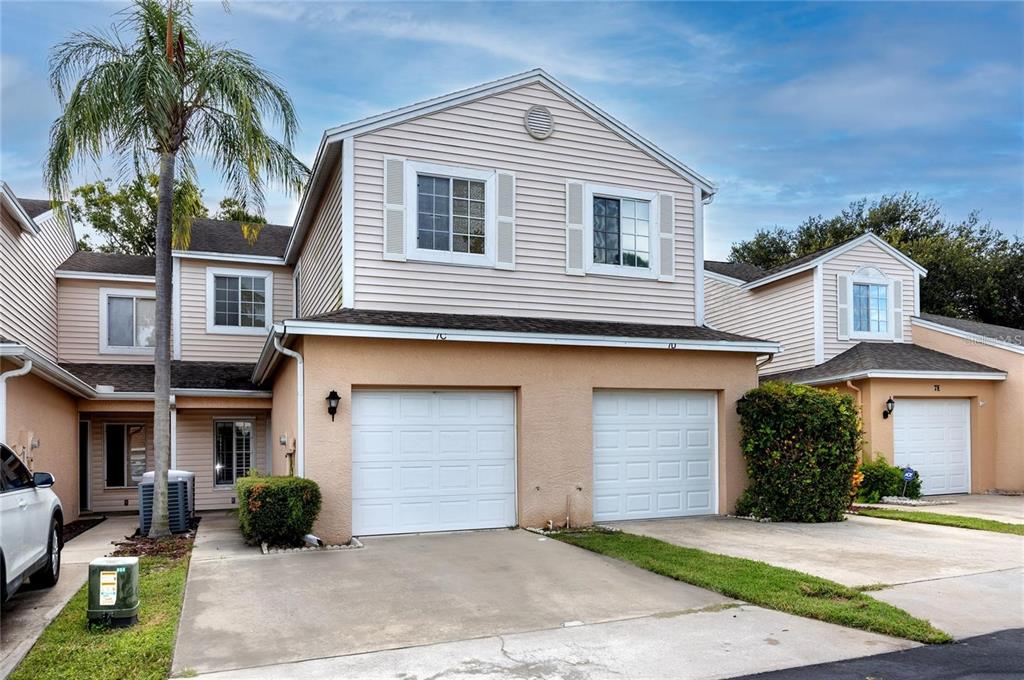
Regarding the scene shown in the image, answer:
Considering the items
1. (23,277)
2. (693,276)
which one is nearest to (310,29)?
(23,277)

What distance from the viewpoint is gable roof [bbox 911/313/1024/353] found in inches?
706

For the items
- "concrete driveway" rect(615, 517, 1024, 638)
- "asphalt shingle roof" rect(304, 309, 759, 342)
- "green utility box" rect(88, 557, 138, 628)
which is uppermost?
"asphalt shingle roof" rect(304, 309, 759, 342)

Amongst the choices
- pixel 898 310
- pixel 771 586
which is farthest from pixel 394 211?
pixel 898 310

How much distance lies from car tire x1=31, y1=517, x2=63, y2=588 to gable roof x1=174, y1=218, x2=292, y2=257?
11.1 metres

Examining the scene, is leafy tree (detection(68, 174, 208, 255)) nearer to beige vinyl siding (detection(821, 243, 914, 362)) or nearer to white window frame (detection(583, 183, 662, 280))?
white window frame (detection(583, 183, 662, 280))

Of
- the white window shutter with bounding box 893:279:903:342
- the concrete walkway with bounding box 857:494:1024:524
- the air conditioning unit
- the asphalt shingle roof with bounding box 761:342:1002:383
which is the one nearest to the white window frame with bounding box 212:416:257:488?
the air conditioning unit

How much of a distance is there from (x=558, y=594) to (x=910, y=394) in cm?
1332

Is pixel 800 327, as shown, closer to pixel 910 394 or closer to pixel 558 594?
pixel 910 394

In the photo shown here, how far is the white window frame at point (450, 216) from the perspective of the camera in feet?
38.1

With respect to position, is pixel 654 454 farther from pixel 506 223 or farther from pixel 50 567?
pixel 50 567

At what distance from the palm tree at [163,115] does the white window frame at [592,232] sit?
4.95m

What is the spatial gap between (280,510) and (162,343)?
13.2ft

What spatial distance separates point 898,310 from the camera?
19906 millimetres

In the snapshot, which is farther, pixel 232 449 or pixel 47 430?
pixel 232 449
